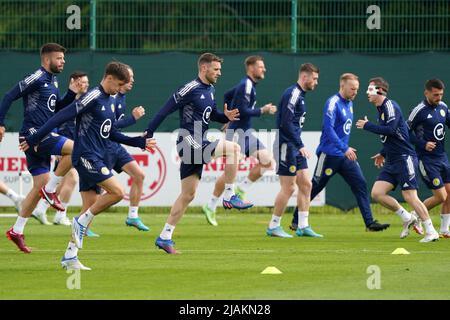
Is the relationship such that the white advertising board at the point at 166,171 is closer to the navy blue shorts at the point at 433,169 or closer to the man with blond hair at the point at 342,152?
the man with blond hair at the point at 342,152

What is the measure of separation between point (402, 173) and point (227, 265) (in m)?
4.32

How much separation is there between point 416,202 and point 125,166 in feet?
15.2

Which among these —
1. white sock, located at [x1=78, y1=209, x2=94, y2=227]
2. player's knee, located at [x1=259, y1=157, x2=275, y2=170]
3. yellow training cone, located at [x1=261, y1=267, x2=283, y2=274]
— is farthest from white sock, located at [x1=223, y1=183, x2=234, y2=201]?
yellow training cone, located at [x1=261, y1=267, x2=283, y2=274]

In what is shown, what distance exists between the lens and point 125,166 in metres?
17.9

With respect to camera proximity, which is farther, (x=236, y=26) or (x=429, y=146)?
(x=236, y=26)

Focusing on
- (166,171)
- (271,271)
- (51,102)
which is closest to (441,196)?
(271,271)

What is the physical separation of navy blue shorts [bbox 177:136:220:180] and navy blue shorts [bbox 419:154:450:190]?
11.9ft

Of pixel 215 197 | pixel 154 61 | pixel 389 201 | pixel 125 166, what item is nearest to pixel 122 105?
pixel 125 166

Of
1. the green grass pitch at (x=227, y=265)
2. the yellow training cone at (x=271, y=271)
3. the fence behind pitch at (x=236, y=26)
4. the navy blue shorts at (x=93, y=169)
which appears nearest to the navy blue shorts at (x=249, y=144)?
the green grass pitch at (x=227, y=265)

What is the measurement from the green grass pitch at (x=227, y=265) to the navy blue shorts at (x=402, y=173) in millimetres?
813

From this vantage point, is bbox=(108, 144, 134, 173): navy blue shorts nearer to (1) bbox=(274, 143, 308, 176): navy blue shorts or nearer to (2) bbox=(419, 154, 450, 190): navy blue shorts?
(1) bbox=(274, 143, 308, 176): navy blue shorts

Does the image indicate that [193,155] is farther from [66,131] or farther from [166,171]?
[166,171]

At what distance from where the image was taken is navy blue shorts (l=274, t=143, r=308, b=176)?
1681cm

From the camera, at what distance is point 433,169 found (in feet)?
55.1
